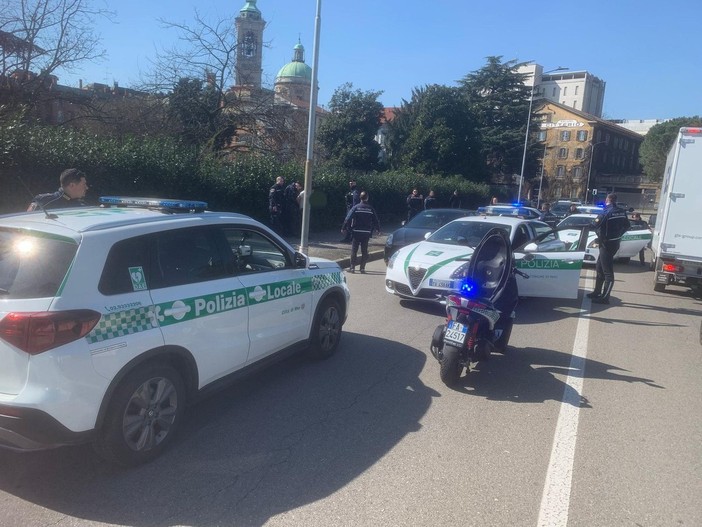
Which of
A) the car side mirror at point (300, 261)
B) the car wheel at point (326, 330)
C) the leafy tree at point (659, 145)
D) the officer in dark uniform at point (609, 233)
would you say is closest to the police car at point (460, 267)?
the officer in dark uniform at point (609, 233)

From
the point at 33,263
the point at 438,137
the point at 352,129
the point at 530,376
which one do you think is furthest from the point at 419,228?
the point at 352,129

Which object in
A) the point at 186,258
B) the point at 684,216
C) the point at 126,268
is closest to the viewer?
the point at 126,268

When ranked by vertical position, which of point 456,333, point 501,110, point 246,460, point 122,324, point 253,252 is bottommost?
point 246,460

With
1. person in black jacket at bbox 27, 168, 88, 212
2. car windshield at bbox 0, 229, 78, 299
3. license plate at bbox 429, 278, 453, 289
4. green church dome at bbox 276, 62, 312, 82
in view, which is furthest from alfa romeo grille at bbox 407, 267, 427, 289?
green church dome at bbox 276, 62, 312, 82

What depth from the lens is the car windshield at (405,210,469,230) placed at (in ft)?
47.0

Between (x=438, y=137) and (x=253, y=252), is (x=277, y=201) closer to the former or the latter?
(x=253, y=252)

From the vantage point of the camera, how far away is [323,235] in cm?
2011

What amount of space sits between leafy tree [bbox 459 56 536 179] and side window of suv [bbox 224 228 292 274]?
50.4 meters

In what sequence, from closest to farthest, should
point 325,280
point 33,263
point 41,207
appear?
point 33,263
point 41,207
point 325,280

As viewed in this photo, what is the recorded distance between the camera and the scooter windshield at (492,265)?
6.23 metres

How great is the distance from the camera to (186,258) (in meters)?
4.34

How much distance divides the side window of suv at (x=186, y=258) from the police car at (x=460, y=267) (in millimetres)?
4359

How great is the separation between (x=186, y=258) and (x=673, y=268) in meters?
10.3

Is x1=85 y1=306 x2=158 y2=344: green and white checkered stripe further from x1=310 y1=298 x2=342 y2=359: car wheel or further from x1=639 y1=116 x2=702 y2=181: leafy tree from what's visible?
x1=639 y1=116 x2=702 y2=181: leafy tree
